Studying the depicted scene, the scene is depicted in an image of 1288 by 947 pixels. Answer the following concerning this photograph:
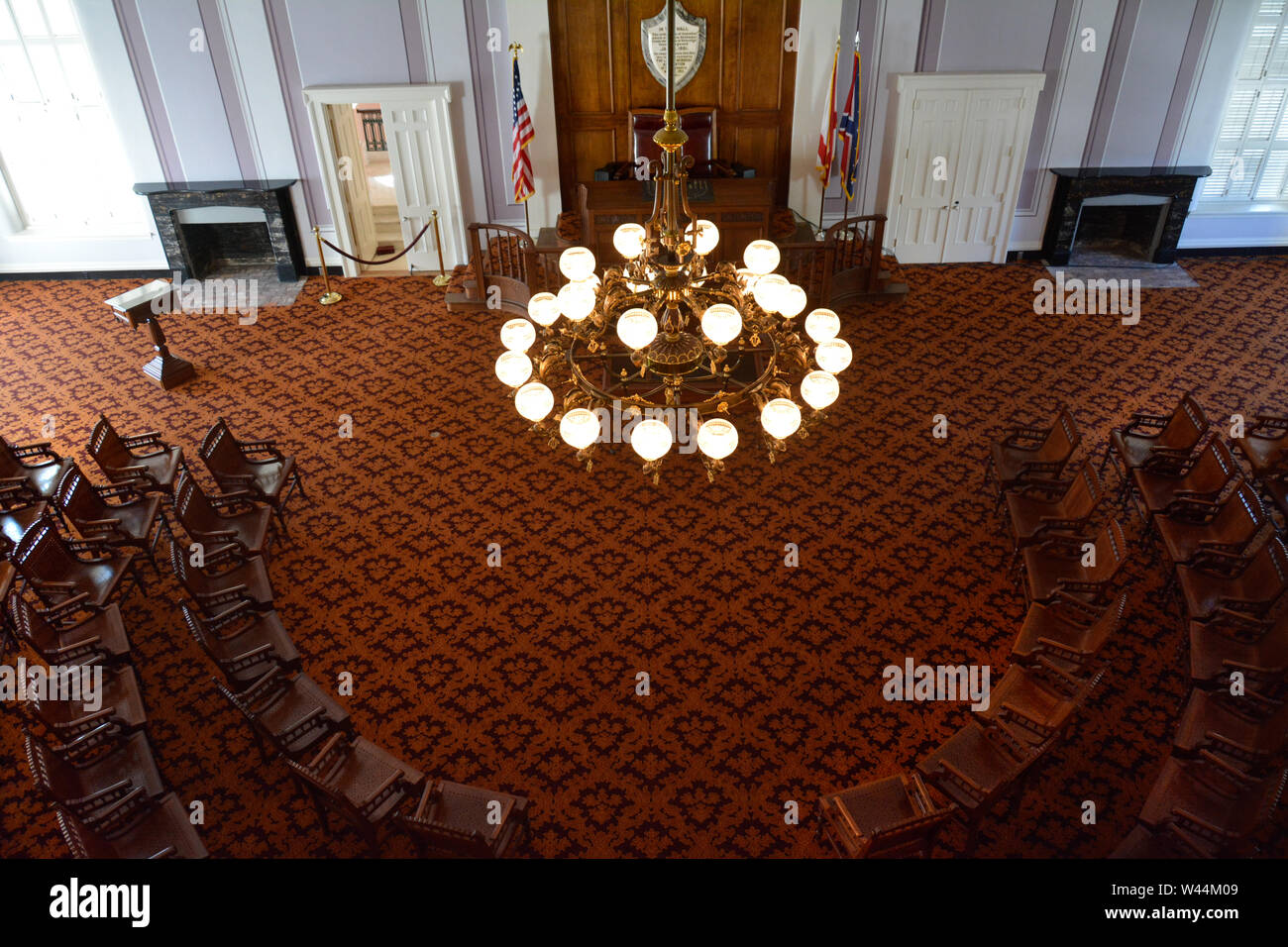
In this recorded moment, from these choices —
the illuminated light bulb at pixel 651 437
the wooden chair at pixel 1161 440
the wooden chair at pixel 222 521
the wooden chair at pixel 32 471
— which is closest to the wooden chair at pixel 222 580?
the wooden chair at pixel 222 521

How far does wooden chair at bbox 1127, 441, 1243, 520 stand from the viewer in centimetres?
615

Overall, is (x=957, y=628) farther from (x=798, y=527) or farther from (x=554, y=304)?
(x=554, y=304)

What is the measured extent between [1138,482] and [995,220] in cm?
507

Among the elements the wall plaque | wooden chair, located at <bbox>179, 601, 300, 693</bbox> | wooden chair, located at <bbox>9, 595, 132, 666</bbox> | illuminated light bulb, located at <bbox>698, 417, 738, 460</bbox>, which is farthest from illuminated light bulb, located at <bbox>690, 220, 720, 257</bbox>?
the wall plaque

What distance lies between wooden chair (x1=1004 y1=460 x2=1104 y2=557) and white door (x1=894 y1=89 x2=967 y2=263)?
4915 millimetres

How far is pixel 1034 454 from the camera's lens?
22.6ft

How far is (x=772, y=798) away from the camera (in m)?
5.01

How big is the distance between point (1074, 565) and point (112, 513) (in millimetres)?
6715

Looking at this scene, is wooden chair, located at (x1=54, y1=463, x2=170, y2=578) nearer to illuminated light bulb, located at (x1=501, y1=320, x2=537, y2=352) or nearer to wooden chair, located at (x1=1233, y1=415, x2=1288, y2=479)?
illuminated light bulb, located at (x1=501, y1=320, x2=537, y2=352)

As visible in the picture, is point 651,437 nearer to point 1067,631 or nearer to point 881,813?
point 881,813

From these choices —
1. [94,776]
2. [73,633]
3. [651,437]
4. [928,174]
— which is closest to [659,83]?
[928,174]

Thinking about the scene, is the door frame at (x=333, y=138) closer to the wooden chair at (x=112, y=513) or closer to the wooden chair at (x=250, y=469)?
Answer: the wooden chair at (x=250, y=469)

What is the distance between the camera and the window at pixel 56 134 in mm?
9922

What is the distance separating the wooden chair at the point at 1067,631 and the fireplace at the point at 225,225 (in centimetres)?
896
